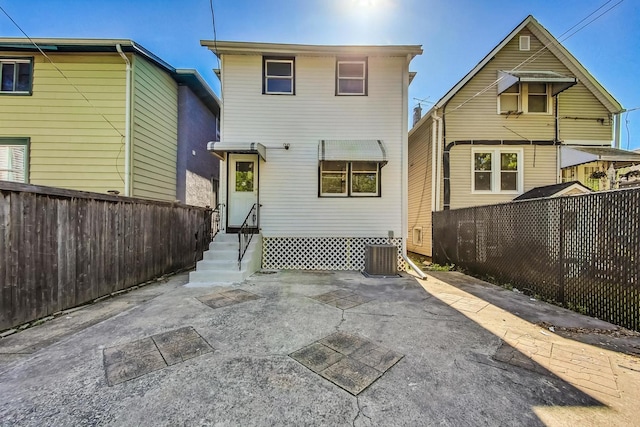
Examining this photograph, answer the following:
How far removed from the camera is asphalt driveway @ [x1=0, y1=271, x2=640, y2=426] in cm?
198

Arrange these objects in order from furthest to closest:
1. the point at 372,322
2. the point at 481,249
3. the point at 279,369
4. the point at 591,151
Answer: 1. the point at 591,151
2. the point at 481,249
3. the point at 372,322
4. the point at 279,369

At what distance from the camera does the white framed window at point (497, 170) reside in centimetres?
923

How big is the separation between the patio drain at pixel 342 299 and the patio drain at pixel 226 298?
130 centimetres

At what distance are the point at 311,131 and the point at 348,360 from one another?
655cm

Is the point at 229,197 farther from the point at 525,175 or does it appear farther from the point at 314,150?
the point at 525,175

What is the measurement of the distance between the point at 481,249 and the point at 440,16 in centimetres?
726

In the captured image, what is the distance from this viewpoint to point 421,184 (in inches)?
412

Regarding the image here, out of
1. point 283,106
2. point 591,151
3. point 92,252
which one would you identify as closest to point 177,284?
point 92,252

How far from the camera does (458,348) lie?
3012mm

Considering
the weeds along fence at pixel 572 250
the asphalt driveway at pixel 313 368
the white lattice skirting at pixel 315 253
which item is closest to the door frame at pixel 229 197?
the white lattice skirting at pixel 315 253

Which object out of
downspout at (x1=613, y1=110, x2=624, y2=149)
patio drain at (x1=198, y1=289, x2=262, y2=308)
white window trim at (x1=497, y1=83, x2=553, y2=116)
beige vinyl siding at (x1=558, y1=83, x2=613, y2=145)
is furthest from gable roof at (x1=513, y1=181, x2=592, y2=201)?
patio drain at (x1=198, y1=289, x2=262, y2=308)

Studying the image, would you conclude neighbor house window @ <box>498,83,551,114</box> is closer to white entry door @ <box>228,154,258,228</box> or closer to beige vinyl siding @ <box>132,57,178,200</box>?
white entry door @ <box>228,154,258,228</box>

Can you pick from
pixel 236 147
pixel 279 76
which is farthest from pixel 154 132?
pixel 279 76

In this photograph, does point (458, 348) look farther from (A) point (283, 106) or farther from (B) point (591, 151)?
(B) point (591, 151)
